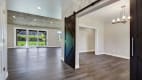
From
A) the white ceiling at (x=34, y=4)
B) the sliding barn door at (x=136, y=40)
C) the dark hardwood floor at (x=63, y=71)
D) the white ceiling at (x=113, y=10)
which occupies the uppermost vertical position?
the white ceiling at (x=34, y=4)

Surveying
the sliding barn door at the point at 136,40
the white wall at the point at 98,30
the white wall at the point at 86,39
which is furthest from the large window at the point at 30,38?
the sliding barn door at the point at 136,40

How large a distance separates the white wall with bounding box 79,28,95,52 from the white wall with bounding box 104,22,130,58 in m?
1.53

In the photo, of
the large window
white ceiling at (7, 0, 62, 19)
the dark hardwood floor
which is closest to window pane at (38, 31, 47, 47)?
the large window

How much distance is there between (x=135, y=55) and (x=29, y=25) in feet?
37.9

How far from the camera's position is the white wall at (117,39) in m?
6.13

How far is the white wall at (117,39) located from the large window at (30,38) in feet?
26.6

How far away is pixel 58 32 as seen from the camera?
1353 centimetres

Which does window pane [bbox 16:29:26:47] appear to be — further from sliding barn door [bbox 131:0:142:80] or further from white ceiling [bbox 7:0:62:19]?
sliding barn door [bbox 131:0:142:80]

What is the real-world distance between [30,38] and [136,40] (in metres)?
11.9

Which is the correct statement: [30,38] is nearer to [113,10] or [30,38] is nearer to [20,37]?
[20,37]

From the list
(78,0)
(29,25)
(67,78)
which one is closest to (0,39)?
(67,78)

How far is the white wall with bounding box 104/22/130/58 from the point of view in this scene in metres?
6.13

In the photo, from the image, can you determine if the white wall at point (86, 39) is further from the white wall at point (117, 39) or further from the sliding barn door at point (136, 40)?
the sliding barn door at point (136, 40)

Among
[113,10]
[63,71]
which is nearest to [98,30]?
[113,10]
